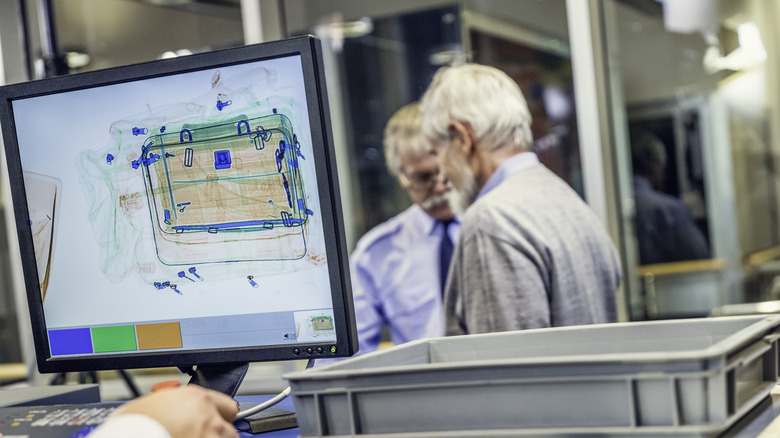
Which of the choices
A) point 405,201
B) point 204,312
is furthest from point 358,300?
point 204,312

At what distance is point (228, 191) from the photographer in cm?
99

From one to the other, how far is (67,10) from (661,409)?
9.45 feet

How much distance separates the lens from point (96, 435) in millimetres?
713

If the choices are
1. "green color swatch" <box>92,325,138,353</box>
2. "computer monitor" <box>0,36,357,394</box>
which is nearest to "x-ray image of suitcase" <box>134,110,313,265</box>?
"computer monitor" <box>0,36,357,394</box>

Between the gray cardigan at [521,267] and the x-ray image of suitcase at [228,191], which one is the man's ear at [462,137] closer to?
the gray cardigan at [521,267]

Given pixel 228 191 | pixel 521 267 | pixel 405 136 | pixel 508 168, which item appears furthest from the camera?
pixel 405 136

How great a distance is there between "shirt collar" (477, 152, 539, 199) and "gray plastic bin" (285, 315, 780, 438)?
973 mm

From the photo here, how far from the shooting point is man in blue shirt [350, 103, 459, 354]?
7.45 ft

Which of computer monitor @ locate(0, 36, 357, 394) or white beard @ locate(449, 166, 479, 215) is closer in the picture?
computer monitor @ locate(0, 36, 357, 394)

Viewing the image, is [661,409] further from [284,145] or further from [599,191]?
[599,191]

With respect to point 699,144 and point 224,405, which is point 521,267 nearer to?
point 224,405

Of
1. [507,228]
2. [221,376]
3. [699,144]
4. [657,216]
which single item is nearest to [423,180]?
[507,228]

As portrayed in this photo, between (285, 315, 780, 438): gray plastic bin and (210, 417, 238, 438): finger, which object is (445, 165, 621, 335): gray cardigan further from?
(210, 417, 238, 438): finger

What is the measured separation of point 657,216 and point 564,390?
2178 millimetres
